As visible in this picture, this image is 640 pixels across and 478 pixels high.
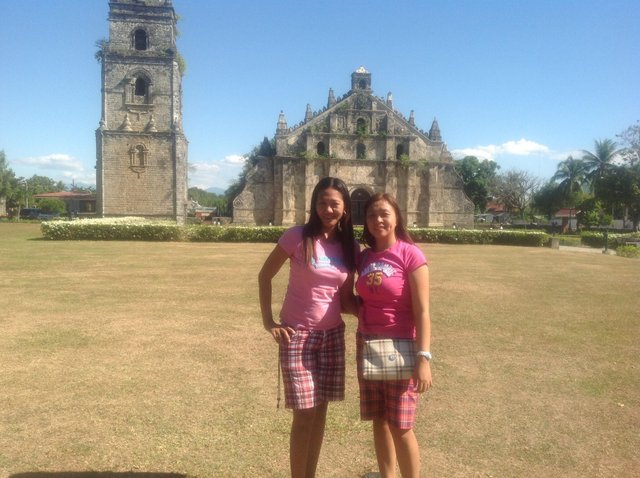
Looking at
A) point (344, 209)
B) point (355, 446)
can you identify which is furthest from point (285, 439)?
point (344, 209)

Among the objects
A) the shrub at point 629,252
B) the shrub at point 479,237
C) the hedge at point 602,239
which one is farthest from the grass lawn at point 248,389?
the hedge at point 602,239

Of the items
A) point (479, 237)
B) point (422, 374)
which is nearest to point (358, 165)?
point (479, 237)

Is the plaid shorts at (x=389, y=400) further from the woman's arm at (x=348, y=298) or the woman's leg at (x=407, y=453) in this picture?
the woman's arm at (x=348, y=298)

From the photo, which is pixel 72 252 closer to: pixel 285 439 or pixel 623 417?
pixel 285 439

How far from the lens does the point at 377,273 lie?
2.99 m

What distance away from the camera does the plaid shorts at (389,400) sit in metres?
3.00

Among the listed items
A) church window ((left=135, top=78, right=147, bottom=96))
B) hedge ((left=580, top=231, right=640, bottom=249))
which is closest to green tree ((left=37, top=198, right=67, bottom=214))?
church window ((left=135, top=78, right=147, bottom=96))

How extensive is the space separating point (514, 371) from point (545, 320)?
3028 mm

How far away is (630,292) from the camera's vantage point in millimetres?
11797

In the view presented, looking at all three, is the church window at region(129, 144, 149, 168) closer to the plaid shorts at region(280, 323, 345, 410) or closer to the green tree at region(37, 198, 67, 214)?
the plaid shorts at region(280, 323, 345, 410)

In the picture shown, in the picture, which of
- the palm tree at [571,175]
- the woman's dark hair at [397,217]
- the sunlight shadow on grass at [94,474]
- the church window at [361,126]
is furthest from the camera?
the palm tree at [571,175]

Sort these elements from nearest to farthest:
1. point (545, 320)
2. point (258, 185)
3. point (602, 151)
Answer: point (545, 320)
point (258, 185)
point (602, 151)

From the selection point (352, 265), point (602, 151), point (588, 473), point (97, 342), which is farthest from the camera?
point (602, 151)

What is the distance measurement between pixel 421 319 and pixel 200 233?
80.3ft
